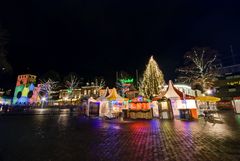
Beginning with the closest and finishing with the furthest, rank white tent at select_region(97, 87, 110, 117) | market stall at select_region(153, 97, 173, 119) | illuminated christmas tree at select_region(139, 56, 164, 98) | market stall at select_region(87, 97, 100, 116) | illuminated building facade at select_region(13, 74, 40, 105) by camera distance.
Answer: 1. market stall at select_region(153, 97, 173, 119)
2. white tent at select_region(97, 87, 110, 117)
3. market stall at select_region(87, 97, 100, 116)
4. illuminated christmas tree at select_region(139, 56, 164, 98)
5. illuminated building facade at select_region(13, 74, 40, 105)

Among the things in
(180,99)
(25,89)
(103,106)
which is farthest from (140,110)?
(25,89)

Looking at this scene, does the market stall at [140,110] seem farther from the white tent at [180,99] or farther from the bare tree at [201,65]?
the bare tree at [201,65]

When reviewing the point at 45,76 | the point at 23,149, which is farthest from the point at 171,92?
the point at 45,76

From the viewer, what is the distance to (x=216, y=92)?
49.4m

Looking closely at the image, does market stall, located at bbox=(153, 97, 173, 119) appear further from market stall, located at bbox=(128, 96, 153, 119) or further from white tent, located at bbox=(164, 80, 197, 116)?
market stall, located at bbox=(128, 96, 153, 119)

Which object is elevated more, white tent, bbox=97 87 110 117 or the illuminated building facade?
the illuminated building facade

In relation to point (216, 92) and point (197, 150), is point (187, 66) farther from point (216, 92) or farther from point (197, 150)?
point (216, 92)

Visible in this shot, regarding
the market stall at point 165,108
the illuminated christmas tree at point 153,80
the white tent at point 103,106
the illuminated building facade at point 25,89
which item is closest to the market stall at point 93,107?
the white tent at point 103,106

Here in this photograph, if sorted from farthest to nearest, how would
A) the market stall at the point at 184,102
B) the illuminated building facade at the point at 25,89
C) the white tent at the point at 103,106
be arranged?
the illuminated building facade at the point at 25,89, the white tent at the point at 103,106, the market stall at the point at 184,102

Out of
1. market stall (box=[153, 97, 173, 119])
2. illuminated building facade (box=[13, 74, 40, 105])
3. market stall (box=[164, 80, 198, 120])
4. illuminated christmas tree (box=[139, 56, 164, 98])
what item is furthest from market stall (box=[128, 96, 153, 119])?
illuminated building facade (box=[13, 74, 40, 105])

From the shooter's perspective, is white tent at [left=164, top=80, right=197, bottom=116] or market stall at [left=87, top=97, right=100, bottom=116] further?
market stall at [left=87, top=97, right=100, bottom=116]

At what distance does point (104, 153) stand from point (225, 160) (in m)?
3.58

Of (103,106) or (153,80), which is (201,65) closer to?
(153,80)

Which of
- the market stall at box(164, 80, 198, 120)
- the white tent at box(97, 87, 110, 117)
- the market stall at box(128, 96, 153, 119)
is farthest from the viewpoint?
the white tent at box(97, 87, 110, 117)
